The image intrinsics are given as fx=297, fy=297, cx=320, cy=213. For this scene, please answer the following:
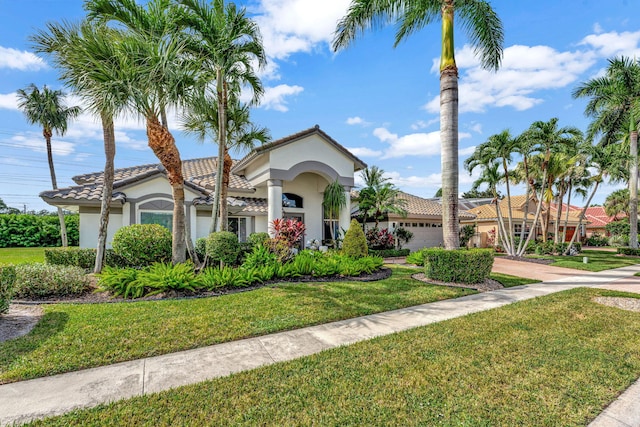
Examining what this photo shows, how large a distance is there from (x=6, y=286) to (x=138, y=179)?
824 cm

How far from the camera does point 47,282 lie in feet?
25.9

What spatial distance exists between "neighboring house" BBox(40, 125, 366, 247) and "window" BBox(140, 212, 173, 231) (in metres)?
0.04

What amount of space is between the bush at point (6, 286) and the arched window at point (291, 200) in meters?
13.3

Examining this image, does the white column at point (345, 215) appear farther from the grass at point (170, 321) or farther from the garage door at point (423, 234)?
the grass at point (170, 321)

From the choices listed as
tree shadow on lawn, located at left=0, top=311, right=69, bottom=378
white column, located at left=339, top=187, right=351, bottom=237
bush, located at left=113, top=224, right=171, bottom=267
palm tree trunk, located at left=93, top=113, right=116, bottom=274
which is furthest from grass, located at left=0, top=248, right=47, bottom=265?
white column, located at left=339, top=187, right=351, bottom=237

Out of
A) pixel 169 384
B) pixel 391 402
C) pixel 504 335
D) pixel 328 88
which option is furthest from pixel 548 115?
pixel 169 384

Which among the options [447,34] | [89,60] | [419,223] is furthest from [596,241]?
[89,60]

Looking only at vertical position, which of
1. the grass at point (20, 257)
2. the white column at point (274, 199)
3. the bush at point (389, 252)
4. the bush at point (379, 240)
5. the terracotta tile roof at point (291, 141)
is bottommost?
the bush at point (389, 252)

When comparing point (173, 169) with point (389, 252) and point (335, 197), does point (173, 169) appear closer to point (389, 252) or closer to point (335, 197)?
point (335, 197)

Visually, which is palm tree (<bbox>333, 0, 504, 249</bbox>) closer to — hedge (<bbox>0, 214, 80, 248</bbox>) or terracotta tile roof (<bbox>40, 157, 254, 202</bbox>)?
terracotta tile roof (<bbox>40, 157, 254, 202</bbox>)

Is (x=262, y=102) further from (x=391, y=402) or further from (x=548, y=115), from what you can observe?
(x=548, y=115)

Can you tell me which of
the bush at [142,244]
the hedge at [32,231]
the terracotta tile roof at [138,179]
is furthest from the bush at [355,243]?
the hedge at [32,231]

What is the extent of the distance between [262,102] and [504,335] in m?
12.1

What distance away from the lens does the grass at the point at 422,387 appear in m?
3.14
